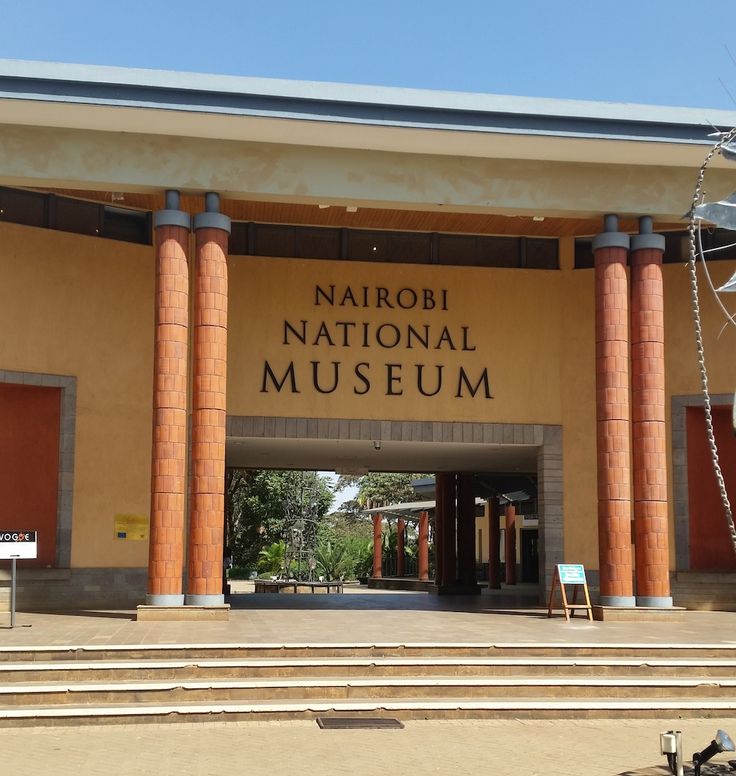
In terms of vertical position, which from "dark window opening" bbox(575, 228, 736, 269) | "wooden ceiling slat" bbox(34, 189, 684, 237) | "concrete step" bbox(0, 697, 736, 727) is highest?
"wooden ceiling slat" bbox(34, 189, 684, 237)

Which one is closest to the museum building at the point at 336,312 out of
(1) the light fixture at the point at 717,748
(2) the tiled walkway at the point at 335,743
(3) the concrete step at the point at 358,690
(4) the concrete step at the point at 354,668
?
(2) the tiled walkway at the point at 335,743

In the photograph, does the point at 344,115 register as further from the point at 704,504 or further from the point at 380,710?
the point at 704,504

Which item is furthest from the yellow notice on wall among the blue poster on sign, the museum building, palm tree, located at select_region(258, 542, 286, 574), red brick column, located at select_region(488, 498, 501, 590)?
palm tree, located at select_region(258, 542, 286, 574)

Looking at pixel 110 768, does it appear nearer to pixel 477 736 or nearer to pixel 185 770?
pixel 185 770

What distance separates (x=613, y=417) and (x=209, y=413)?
6.68 meters

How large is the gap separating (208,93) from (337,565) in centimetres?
2690

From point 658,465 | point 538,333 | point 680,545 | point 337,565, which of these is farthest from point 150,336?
point 337,565

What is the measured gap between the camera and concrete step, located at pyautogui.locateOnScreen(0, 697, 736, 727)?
→ 33.8 feet

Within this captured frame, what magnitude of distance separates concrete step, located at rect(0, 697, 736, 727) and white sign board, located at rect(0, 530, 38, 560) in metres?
5.67

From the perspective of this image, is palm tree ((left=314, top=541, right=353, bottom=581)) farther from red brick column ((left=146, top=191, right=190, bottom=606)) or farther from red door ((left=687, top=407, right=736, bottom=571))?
red brick column ((left=146, top=191, right=190, bottom=606))

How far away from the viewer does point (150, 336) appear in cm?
2073

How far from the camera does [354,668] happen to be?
40.3ft

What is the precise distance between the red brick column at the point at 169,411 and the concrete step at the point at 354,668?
4634mm

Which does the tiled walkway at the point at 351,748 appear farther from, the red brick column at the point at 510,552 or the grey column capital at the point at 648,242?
the red brick column at the point at 510,552
